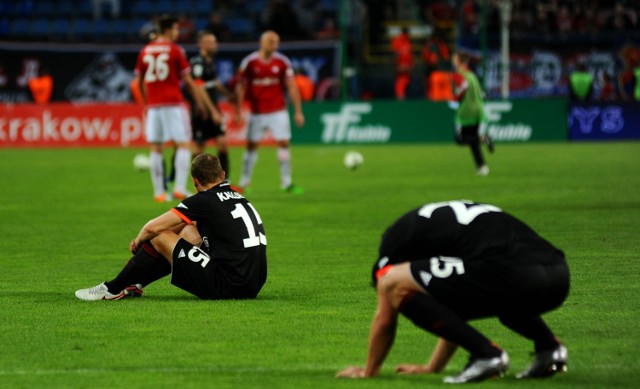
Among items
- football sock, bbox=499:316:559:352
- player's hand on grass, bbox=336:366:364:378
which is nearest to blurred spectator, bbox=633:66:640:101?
football sock, bbox=499:316:559:352

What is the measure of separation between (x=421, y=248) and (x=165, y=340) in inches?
86.0

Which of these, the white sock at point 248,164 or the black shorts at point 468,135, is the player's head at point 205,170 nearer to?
the white sock at point 248,164

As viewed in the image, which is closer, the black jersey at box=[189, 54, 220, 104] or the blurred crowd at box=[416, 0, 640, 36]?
the black jersey at box=[189, 54, 220, 104]

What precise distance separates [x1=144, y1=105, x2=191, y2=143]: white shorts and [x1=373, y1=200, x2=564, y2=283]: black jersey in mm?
11619

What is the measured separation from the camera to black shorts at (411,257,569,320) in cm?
596

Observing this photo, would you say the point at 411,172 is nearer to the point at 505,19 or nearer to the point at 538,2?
the point at 505,19

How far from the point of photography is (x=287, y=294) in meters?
9.48

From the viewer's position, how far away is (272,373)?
21.7ft

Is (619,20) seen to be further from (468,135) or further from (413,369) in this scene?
(413,369)

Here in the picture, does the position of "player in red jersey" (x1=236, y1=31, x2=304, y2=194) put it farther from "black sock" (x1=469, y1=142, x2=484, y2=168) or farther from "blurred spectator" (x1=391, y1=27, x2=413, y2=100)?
"blurred spectator" (x1=391, y1=27, x2=413, y2=100)

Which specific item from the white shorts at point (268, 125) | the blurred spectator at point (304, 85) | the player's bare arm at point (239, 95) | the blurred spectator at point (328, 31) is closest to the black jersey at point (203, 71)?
the player's bare arm at point (239, 95)

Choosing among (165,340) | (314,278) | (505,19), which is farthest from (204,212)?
(505,19)

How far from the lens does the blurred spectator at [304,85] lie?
34656 mm

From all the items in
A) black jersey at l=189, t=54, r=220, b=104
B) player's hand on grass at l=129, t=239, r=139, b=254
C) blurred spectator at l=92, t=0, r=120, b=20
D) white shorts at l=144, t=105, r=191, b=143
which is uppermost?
blurred spectator at l=92, t=0, r=120, b=20
